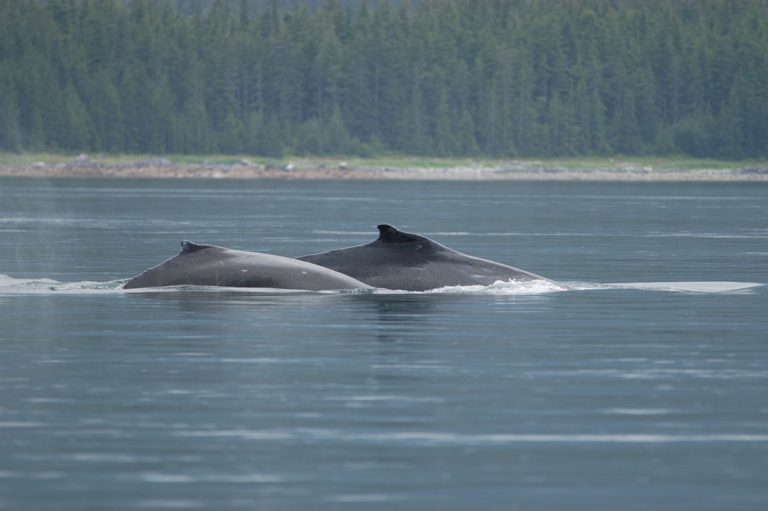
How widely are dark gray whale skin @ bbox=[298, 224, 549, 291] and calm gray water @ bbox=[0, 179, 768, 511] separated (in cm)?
35

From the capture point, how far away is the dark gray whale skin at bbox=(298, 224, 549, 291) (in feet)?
102

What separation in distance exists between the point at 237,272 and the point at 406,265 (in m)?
2.97

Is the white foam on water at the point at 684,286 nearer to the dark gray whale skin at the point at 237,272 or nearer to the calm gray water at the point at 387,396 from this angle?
the calm gray water at the point at 387,396

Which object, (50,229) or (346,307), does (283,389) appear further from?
(50,229)

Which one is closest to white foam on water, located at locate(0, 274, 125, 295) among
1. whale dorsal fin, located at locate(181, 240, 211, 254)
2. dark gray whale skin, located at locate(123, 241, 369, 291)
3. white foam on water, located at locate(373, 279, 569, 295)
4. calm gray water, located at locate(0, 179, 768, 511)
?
calm gray water, located at locate(0, 179, 768, 511)

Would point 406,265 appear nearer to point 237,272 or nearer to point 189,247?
point 237,272

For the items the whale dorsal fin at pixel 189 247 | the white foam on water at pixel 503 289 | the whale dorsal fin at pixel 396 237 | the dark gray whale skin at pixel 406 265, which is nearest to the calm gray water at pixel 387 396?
the white foam on water at pixel 503 289

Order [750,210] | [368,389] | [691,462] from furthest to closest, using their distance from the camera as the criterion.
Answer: [750,210] < [368,389] < [691,462]

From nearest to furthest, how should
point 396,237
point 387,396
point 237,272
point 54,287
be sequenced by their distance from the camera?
point 387,396 < point 237,272 < point 396,237 < point 54,287

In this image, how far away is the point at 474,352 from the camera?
2209cm

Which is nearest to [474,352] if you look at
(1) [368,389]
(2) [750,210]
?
(1) [368,389]

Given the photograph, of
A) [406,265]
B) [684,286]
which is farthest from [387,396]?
[684,286]

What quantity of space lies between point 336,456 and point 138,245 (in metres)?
37.5

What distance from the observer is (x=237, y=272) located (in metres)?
30.3
